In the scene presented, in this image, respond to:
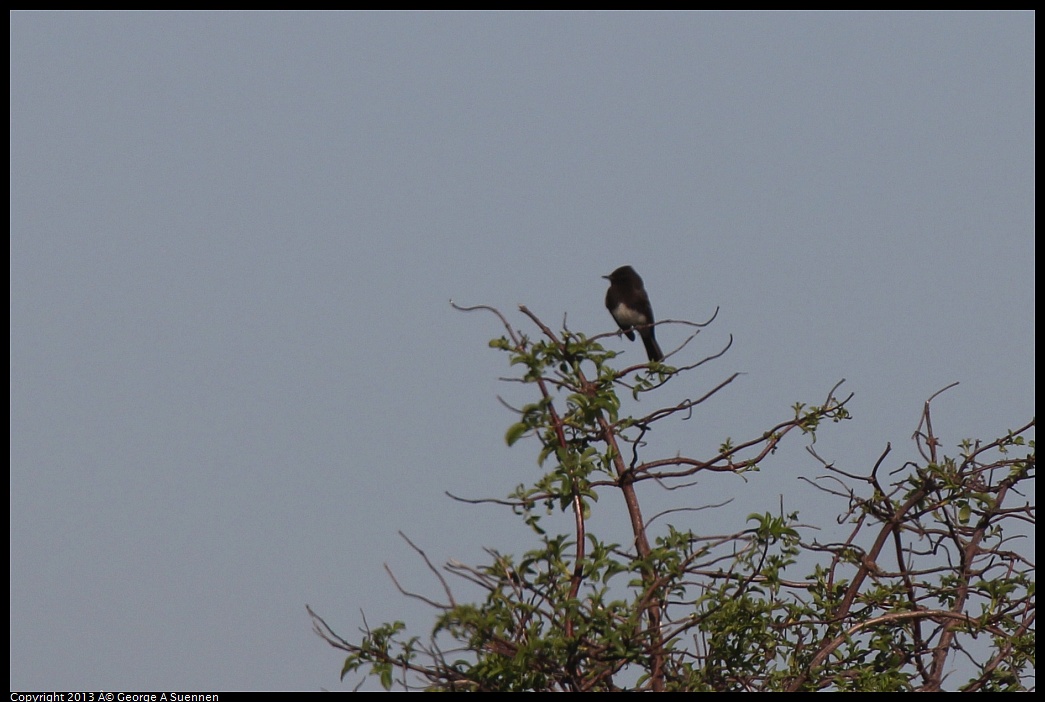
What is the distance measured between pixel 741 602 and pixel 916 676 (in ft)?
2.75

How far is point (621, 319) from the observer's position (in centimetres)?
1041

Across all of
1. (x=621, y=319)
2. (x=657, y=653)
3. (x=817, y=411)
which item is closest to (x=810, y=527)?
(x=817, y=411)

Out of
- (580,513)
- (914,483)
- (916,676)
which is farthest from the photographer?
(914,483)

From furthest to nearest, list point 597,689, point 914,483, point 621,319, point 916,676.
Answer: point 621,319, point 914,483, point 916,676, point 597,689

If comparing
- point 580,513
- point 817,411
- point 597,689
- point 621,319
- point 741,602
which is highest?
point 621,319

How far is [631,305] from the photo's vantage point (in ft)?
34.2

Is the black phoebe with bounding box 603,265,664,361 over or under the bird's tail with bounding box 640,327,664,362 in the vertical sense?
over

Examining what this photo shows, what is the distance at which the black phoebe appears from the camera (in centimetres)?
1038

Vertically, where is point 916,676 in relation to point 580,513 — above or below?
below

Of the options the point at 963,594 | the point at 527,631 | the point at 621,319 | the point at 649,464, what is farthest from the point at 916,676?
the point at 621,319

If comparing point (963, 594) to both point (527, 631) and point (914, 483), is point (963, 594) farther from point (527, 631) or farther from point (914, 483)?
point (527, 631)

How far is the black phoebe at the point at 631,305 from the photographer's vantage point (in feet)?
34.1

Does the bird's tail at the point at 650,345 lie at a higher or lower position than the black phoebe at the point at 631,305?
lower

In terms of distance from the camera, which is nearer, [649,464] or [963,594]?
[649,464]
